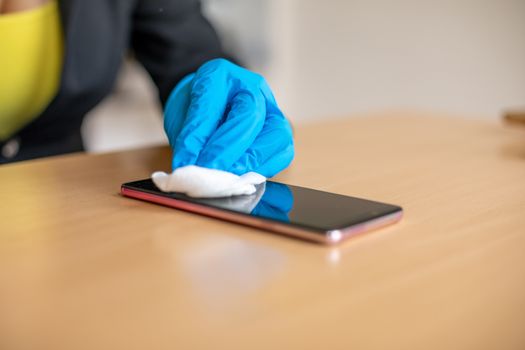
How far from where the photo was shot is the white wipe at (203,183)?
0.50 metres

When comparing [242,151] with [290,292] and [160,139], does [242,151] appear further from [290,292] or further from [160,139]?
[160,139]

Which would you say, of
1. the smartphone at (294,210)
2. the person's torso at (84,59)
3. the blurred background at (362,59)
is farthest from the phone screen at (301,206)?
the blurred background at (362,59)

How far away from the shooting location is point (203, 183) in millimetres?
495

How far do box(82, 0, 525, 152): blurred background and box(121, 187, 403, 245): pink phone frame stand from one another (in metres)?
1.21

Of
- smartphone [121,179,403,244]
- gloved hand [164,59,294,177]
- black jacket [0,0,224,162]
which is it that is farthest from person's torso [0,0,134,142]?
smartphone [121,179,403,244]

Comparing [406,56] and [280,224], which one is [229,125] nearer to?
[280,224]

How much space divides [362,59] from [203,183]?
1864 mm

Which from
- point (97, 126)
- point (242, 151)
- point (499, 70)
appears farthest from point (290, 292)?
point (97, 126)

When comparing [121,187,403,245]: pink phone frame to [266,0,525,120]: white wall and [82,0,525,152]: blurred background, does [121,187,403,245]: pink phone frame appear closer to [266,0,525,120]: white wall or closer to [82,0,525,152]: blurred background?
[82,0,525,152]: blurred background

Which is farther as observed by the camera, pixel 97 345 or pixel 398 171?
pixel 398 171

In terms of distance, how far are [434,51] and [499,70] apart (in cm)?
22

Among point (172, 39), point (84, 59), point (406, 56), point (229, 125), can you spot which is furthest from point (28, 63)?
point (406, 56)

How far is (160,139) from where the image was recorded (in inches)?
99.3

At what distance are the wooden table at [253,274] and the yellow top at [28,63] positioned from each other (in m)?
0.36
